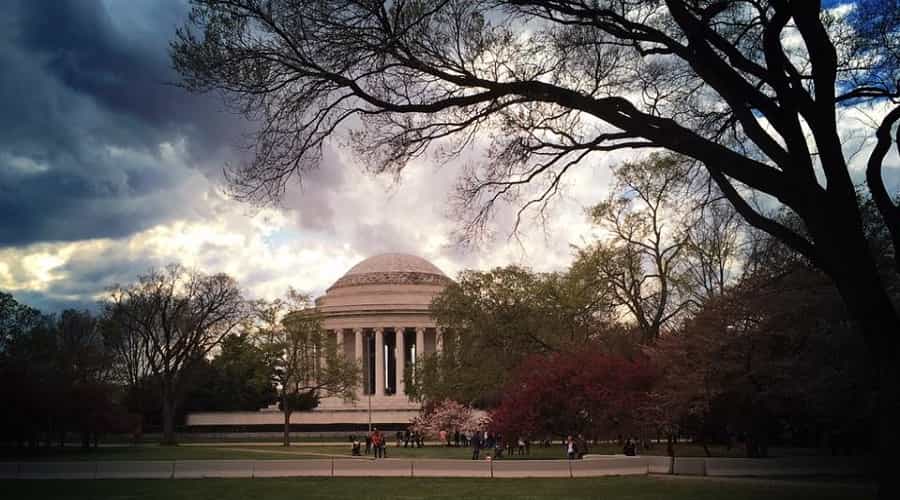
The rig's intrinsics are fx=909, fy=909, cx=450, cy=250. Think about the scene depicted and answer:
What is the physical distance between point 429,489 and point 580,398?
14063mm

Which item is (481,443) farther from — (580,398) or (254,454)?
(580,398)

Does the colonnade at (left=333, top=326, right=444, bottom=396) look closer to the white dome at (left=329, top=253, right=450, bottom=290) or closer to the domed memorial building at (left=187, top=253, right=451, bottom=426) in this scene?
the domed memorial building at (left=187, top=253, right=451, bottom=426)

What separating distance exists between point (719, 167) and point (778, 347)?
18.9 meters

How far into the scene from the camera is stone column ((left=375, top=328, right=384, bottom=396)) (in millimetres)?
87062

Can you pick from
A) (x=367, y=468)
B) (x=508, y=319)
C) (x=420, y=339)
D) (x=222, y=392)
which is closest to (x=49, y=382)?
(x=508, y=319)

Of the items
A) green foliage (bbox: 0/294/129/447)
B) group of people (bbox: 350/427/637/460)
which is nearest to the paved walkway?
group of people (bbox: 350/427/637/460)

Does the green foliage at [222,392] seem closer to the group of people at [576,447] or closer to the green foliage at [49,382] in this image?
the green foliage at [49,382]

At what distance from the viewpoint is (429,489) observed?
69.9 feet

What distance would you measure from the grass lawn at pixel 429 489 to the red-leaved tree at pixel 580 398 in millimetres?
8913

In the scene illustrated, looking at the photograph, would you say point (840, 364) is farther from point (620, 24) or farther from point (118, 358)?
point (118, 358)

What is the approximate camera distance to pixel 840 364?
21672 mm

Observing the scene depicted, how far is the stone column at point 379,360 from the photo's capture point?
87062 millimetres

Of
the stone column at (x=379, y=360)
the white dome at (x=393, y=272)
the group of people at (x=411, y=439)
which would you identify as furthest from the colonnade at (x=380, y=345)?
the group of people at (x=411, y=439)

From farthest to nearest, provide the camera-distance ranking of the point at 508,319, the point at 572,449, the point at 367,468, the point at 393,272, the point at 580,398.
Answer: the point at 393,272 < the point at 508,319 < the point at 580,398 < the point at 572,449 < the point at 367,468
